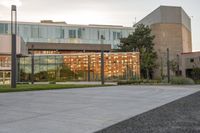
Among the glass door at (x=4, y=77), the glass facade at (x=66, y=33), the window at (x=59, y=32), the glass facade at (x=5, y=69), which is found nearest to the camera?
the glass facade at (x=5, y=69)

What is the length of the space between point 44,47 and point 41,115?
237ft

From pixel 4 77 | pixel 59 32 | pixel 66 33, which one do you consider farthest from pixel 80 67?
pixel 4 77

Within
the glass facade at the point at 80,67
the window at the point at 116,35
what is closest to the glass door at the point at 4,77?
the glass facade at the point at 80,67

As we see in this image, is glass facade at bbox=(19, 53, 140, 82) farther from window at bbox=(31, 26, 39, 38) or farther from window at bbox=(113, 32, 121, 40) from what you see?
window at bbox=(113, 32, 121, 40)

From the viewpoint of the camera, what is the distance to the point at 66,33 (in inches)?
3361

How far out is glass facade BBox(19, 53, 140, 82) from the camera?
228 feet

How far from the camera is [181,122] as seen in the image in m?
9.67

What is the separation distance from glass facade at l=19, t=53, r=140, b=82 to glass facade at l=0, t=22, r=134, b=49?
12.8m

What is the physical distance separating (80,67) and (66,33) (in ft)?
55.5

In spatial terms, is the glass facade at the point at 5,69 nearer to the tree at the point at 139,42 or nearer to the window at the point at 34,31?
the window at the point at 34,31

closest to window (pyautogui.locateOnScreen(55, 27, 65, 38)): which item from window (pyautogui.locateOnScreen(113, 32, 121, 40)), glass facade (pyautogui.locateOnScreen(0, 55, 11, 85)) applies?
window (pyautogui.locateOnScreen(113, 32, 121, 40))

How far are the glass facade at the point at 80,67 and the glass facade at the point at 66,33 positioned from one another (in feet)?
42.0

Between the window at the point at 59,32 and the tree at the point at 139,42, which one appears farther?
the window at the point at 59,32

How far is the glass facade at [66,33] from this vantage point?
270ft
